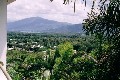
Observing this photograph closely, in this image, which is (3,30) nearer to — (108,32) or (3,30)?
(3,30)

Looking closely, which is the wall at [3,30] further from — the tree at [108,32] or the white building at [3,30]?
the tree at [108,32]

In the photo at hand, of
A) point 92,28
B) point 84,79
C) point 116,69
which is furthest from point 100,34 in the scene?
point 84,79

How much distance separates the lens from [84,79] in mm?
9141

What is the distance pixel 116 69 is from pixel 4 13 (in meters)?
3.16

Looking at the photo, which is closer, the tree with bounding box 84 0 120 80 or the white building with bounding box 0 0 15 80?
the white building with bounding box 0 0 15 80

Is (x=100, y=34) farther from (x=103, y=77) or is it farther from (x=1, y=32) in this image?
(x=1, y=32)

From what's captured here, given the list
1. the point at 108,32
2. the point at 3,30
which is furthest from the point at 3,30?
the point at 108,32

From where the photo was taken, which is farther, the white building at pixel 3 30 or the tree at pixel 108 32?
the tree at pixel 108 32

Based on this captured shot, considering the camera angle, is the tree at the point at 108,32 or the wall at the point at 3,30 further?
the tree at the point at 108,32

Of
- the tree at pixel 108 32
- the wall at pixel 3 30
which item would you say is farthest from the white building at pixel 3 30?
the tree at pixel 108 32

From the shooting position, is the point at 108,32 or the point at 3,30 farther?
the point at 108,32

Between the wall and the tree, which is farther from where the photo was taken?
the tree

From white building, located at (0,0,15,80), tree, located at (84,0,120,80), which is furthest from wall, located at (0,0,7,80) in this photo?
tree, located at (84,0,120,80)

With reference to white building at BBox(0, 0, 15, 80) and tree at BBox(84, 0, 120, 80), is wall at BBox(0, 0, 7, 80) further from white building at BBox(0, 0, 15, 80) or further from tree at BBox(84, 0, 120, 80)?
tree at BBox(84, 0, 120, 80)
